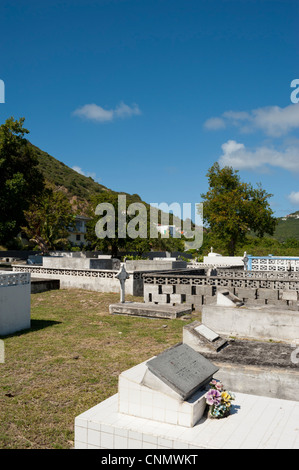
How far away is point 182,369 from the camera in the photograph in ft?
16.1

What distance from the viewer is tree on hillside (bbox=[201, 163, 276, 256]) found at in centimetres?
3894

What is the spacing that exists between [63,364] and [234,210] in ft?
108

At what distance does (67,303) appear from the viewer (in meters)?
16.7

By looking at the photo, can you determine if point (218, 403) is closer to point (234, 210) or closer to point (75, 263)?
point (75, 263)

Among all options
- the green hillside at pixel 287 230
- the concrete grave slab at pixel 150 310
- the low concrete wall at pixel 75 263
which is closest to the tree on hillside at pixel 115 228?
the low concrete wall at pixel 75 263

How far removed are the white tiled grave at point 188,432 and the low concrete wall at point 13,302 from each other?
7074 millimetres

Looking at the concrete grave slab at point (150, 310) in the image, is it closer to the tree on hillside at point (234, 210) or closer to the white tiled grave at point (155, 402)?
the white tiled grave at point (155, 402)

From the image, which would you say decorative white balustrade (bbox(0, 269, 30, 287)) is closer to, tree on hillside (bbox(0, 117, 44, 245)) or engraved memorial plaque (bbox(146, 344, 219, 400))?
engraved memorial plaque (bbox(146, 344, 219, 400))

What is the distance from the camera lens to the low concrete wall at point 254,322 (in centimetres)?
971

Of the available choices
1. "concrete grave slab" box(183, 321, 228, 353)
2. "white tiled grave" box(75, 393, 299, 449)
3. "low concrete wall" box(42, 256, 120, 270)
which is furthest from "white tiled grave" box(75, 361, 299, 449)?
"low concrete wall" box(42, 256, 120, 270)

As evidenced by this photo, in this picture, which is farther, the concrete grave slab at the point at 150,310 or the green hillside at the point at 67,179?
the green hillside at the point at 67,179

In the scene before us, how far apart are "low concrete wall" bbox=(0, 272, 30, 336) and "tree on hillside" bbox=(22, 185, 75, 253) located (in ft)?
89.7

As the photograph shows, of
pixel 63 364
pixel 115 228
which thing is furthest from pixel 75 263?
pixel 115 228

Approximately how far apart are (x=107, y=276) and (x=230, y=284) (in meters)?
7.09
